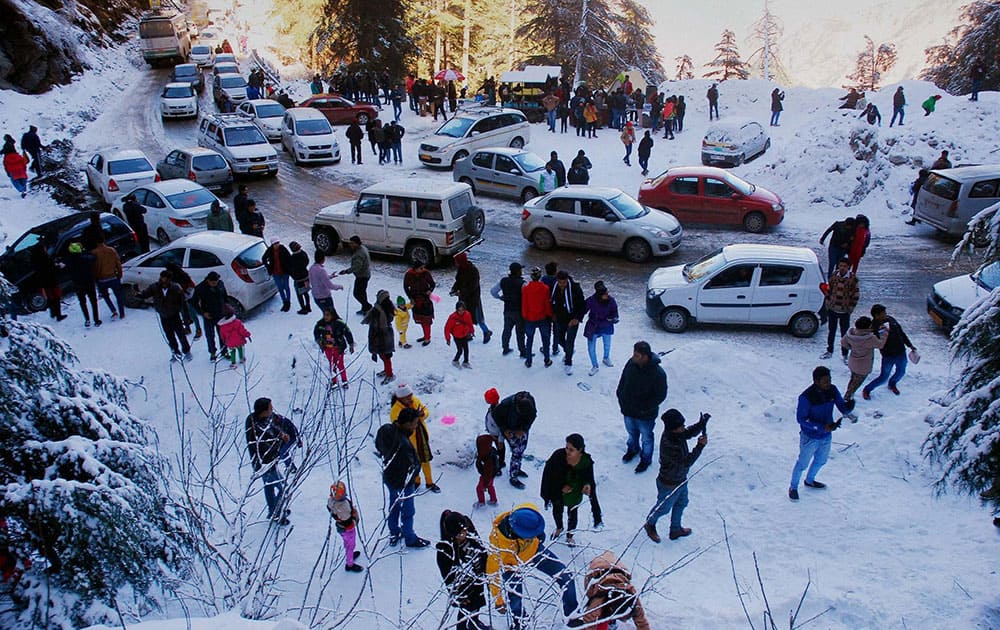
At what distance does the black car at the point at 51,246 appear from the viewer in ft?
46.4

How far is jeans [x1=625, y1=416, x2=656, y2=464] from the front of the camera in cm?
895

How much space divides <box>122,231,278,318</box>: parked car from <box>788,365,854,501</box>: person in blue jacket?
32.7ft

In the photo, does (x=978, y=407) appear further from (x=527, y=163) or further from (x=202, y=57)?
(x=202, y=57)

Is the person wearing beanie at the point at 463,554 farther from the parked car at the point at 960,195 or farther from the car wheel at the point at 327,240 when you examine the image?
the parked car at the point at 960,195

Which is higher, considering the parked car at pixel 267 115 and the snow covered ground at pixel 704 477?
the parked car at pixel 267 115

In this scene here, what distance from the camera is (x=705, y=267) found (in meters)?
13.1

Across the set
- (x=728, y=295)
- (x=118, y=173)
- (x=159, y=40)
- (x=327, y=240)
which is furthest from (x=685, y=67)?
(x=728, y=295)

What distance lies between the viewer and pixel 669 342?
1252 cm

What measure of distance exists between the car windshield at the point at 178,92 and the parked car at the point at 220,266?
1931 cm

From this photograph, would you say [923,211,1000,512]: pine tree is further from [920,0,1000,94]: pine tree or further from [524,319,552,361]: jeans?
[920,0,1000,94]: pine tree

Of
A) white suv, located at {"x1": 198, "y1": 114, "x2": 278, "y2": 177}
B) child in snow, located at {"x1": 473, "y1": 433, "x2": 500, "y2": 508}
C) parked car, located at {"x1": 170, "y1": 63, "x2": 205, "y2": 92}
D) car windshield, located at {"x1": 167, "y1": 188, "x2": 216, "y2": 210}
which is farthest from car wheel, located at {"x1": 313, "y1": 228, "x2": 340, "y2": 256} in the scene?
parked car, located at {"x1": 170, "y1": 63, "x2": 205, "y2": 92}

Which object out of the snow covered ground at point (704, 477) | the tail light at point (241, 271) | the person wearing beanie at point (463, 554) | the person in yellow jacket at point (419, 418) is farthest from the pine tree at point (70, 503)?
the tail light at point (241, 271)

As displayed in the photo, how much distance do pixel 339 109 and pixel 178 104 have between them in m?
6.68

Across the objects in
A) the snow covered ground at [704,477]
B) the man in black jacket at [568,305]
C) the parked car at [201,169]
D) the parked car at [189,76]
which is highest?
the parked car at [189,76]
